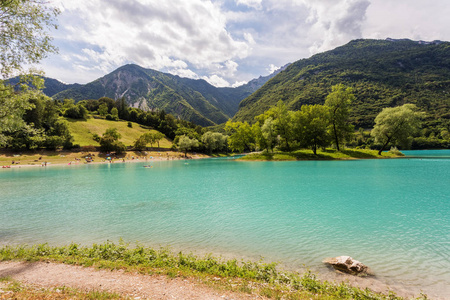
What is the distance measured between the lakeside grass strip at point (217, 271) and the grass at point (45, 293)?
1.86 metres

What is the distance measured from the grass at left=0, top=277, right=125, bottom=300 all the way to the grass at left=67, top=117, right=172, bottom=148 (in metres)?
115

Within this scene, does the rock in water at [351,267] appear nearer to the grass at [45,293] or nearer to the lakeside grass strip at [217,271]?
the lakeside grass strip at [217,271]

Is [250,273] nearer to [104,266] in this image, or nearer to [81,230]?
[104,266]

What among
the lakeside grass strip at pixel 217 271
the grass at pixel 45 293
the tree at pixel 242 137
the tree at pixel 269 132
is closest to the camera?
the grass at pixel 45 293

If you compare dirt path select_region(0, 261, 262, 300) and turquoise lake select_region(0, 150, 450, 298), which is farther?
turquoise lake select_region(0, 150, 450, 298)

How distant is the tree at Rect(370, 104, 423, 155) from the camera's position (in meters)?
65.5

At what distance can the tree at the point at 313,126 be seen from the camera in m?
68.2

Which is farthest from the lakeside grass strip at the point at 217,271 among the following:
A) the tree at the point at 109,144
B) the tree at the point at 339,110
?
the tree at the point at 109,144

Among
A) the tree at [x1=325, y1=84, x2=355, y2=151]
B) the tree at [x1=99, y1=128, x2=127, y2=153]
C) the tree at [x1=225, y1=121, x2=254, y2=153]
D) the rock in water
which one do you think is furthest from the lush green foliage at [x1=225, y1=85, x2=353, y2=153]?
the tree at [x1=99, y1=128, x2=127, y2=153]

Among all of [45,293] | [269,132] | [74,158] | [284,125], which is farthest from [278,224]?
[74,158]

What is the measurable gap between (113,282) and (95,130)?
5409 inches

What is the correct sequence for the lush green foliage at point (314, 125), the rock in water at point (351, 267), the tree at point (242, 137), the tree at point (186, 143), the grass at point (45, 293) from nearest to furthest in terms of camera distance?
the grass at point (45, 293) < the rock in water at point (351, 267) < the lush green foliage at point (314, 125) < the tree at point (242, 137) < the tree at point (186, 143)

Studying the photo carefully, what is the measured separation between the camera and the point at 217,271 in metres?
7.62

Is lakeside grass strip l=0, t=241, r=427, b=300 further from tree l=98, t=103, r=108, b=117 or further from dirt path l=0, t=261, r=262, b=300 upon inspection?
tree l=98, t=103, r=108, b=117
